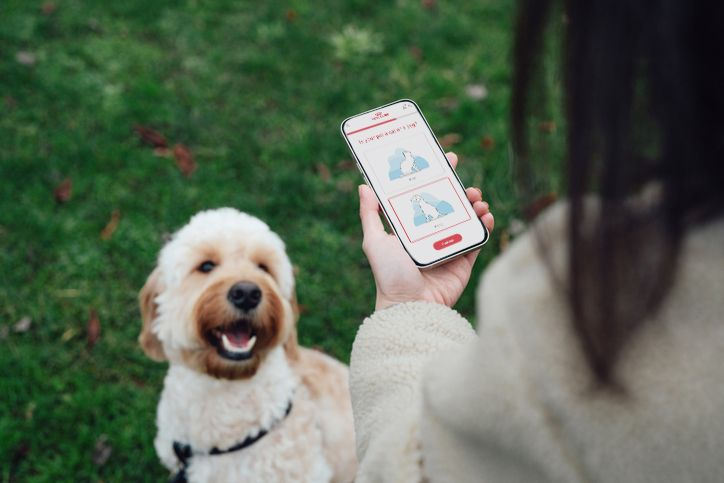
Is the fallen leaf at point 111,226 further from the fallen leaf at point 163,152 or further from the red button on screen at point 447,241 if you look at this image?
the red button on screen at point 447,241

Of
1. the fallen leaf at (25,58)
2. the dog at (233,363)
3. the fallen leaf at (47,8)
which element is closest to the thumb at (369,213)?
the dog at (233,363)

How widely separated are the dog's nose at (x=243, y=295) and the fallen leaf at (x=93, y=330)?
153cm

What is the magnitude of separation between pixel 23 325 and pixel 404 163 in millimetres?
2403

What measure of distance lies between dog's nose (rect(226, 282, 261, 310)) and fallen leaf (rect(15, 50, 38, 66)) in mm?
3162

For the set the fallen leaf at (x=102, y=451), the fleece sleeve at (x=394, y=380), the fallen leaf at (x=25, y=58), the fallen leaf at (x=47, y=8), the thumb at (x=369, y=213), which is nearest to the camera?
the fleece sleeve at (x=394, y=380)

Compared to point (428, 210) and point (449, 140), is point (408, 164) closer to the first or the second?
point (428, 210)

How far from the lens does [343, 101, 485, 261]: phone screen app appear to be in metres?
2.32

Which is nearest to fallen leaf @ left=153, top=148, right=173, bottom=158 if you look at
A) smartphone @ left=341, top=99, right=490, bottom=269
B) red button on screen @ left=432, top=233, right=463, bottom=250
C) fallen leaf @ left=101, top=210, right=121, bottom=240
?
fallen leaf @ left=101, top=210, right=121, bottom=240

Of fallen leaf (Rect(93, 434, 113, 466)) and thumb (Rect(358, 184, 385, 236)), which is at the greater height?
thumb (Rect(358, 184, 385, 236))

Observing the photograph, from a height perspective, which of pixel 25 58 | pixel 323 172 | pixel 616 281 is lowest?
pixel 323 172

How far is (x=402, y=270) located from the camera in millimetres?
2139

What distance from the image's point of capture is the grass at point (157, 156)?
3.31m

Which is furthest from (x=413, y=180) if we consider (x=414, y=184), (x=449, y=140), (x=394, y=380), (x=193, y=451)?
(x=449, y=140)

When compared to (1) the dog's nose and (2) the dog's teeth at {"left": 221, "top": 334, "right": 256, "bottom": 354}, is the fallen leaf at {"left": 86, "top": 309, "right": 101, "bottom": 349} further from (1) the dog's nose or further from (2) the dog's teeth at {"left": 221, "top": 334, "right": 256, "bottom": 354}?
(1) the dog's nose
